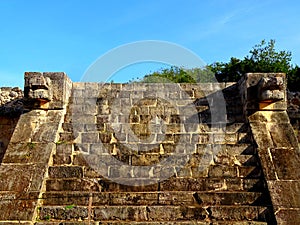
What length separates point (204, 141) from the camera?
6973mm

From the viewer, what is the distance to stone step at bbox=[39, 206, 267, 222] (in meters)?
5.49

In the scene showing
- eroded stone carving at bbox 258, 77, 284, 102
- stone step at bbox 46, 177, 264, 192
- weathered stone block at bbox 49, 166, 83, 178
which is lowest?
stone step at bbox 46, 177, 264, 192

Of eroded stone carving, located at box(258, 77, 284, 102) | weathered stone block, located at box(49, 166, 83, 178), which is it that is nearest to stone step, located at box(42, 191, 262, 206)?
weathered stone block, located at box(49, 166, 83, 178)

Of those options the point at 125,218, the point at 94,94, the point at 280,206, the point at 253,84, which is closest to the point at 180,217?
the point at 125,218

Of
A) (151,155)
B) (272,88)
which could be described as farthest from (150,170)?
(272,88)

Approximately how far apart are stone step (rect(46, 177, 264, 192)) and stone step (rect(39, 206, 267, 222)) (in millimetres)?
476

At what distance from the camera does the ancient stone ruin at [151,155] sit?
18.2 feet

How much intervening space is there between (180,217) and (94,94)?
12.1 ft

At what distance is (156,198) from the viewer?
577 centimetres

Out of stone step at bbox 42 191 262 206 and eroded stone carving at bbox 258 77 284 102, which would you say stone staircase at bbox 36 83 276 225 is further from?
eroded stone carving at bbox 258 77 284 102

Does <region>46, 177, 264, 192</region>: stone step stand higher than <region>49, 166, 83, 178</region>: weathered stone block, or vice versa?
<region>49, 166, 83, 178</region>: weathered stone block

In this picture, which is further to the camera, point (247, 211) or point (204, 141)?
point (204, 141)

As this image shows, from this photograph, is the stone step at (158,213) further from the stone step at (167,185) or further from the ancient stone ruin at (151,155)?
the stone step at (167,185)

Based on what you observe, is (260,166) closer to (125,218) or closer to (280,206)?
(280,206)
